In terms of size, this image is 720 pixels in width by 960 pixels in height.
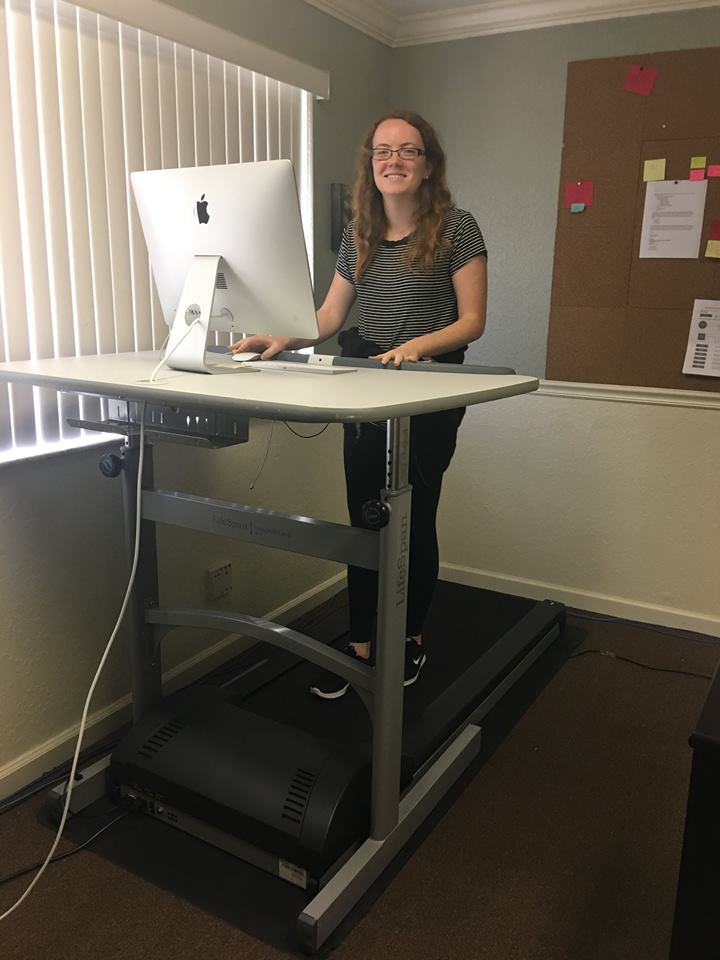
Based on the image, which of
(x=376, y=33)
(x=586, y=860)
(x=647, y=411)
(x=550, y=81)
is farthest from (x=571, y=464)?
(x=376, y=33)

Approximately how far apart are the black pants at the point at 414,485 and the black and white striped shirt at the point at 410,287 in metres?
0.25

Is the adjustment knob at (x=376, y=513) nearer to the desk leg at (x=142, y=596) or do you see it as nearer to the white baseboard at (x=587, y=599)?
the desk leg at (x=142, y=596)

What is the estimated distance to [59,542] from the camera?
2049mm

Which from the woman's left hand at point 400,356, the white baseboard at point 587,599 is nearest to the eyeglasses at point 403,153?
the woman's left hand at point 400,356

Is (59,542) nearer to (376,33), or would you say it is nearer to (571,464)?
(571,464)

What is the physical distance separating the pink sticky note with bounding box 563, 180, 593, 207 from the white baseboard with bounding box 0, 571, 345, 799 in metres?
1.83

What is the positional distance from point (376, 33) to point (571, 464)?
1.85 meters

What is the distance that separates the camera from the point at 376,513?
1524 millimetres

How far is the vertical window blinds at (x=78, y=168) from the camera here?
1874 millimetres

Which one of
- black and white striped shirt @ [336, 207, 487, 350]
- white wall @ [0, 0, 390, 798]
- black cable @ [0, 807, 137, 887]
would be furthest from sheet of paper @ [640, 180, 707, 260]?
black cable @ [0, 807, 137, 887]

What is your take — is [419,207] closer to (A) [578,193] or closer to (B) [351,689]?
(A) [578,193]

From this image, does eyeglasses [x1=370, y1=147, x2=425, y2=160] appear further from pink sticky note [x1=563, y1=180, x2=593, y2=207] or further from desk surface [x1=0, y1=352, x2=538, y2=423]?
pink sticky note [x1=563, y1=180, x2=593, y2=207]

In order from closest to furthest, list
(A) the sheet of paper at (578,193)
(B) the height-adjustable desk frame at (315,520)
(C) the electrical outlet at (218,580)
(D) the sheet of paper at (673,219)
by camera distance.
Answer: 1. (B) the height-adjustable desk frame at (315,520)
2. (C) the electrical outlet at (218,580)
3. (D) the sheet of paper at (673,219)
4. (A) the sheet of paper at (578,193)

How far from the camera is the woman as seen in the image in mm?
2018
